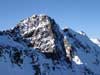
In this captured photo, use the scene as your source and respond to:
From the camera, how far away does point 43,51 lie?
514ft

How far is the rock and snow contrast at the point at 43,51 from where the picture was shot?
12938 centimetres

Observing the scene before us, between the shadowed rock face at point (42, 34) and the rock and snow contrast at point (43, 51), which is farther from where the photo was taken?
the shadowed rock face at point (42, 34)

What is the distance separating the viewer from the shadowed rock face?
160 m

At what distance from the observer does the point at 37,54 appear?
142750 mm

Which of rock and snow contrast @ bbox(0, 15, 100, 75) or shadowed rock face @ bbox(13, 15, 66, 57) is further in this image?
shadowed rock face @ bbox(13, 15, 66, 57)

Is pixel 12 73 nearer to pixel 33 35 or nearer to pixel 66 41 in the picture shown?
pixel 33 35

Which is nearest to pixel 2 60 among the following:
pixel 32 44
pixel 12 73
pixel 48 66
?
pixel 12 73

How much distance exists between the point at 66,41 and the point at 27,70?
171 ft

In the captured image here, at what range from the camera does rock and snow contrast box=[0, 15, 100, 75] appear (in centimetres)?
12938

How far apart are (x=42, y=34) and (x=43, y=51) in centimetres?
1110

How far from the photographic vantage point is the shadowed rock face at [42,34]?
160m

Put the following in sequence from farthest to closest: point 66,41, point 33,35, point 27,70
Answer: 1. point 66,41
2. point 33,35
3. point 27,70

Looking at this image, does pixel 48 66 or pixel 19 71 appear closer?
pixel 19 71

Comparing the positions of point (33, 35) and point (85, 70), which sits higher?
point (33, 35)
